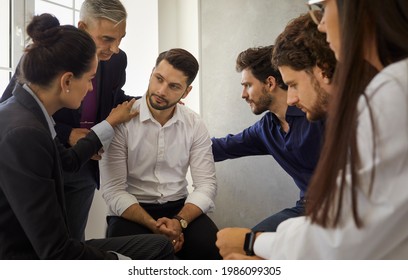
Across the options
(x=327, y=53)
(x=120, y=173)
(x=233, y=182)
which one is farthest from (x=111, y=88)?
(x=327, y=53)

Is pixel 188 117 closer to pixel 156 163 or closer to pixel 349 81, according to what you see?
pixel 156 163

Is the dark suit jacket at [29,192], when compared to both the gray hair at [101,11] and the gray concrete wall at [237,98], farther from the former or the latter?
the gray concrete wall at [237,98]

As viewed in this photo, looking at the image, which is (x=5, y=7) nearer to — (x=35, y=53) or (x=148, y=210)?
(x=35, y=53)

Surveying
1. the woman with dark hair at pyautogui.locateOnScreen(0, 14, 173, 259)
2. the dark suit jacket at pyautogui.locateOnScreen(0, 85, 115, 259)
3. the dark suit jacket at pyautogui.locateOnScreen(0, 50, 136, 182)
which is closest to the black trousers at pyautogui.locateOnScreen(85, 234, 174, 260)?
the woman with dark hair at pyautogui.locateOnScreen(0, 14, 173, 259)

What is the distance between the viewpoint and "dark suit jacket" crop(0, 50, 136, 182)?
3.51 ft

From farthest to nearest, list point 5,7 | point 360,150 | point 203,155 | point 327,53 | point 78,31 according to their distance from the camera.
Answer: point 203,155 → point 5,7 → point 327,53 → point 78,31 → point 360,150

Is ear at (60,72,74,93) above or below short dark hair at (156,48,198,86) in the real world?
below

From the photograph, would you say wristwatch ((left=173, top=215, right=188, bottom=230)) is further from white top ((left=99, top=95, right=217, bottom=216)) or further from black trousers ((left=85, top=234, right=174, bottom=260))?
black trousers ((left=85, top=234, right=174, bottom=260))

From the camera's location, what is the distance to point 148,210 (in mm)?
1176

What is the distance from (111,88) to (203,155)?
323 mm

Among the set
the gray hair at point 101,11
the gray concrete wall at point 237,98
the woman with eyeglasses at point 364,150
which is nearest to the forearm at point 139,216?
the gray concrete wall at point 237,98

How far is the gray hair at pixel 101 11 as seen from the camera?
1.10 metres

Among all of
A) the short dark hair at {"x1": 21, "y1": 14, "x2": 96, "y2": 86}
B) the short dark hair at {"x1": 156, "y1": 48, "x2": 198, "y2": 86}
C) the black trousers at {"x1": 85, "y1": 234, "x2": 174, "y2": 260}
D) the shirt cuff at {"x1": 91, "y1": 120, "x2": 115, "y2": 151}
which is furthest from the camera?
the short dark hair at {"x1": 156, "y1": 48, "x2": 198, "y2": 86}

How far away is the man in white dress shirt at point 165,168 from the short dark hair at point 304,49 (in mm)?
277
